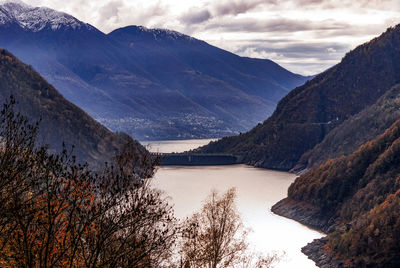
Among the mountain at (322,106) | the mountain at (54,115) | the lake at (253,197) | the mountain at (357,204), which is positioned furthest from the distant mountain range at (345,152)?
the mountain at (54,115)

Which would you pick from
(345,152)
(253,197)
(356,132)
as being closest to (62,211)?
(253,197)

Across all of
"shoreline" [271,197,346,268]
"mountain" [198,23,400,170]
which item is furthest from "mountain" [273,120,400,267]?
"mountain" [198,23,400,170]

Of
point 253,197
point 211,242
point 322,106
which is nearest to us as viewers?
point 211,242

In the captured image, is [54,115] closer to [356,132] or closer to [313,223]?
[356,132]

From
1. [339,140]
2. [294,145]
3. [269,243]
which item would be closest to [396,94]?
[339,140]

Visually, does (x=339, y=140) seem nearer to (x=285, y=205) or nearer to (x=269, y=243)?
(x=285, y=205)

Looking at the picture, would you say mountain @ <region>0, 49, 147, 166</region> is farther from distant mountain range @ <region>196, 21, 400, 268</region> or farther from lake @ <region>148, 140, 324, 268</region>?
distant mountain range @ <region>196, 21, 400, 268</region>
